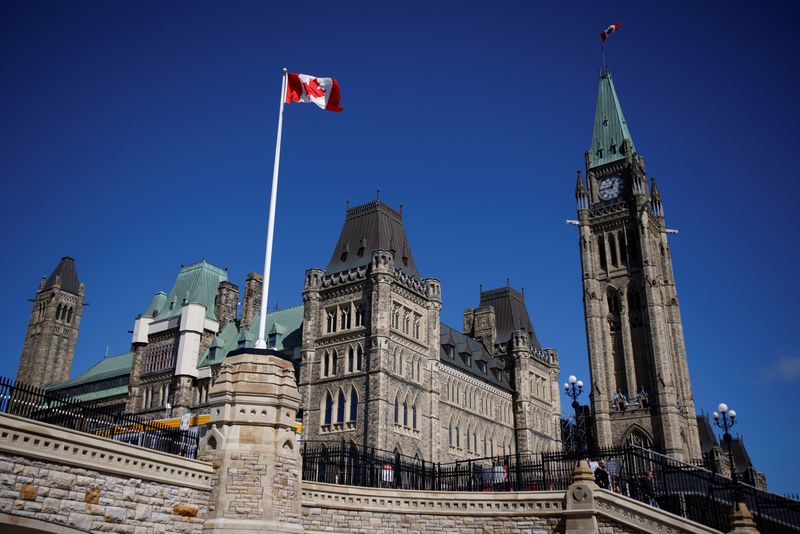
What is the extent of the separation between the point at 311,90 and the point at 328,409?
2633 centimetres

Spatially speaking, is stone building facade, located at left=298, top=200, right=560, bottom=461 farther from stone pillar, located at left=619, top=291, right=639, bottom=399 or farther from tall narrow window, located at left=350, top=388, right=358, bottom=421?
stone pillar, located at left=619, top=291, right=639, bottom=399

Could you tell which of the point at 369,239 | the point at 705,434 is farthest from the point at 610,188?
the point at 369,239

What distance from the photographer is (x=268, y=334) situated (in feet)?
188

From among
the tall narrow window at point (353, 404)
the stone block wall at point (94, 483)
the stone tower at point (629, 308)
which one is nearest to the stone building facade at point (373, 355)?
the tall narrow window at point (353, 404)

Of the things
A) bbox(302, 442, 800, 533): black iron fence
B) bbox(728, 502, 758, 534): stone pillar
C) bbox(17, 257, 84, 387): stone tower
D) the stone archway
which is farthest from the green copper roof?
the stone archway

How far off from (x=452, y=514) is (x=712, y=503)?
28.7 ft

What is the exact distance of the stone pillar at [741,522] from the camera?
22.1 meters

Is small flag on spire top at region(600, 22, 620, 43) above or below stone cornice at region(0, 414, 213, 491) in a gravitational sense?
above

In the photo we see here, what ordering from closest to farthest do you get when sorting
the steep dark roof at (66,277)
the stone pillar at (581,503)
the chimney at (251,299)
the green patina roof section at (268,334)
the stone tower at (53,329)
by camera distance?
the stone pillar at (581,503) → the green patina roof section at (268,334) → the chimney at (251,299) → the stone tower at (53,329) → the steep dark roof at (66,277)

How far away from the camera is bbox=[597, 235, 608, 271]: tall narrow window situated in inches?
3238

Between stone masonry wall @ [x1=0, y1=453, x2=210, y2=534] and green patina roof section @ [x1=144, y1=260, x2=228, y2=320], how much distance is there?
43.0m

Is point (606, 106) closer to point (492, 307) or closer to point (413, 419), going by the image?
point (492, 307)

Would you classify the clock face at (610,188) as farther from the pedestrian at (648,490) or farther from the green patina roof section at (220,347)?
the pedestrian at (648,490)

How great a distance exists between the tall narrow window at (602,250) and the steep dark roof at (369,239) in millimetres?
35489
